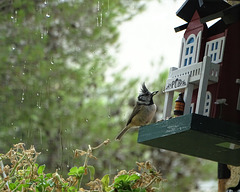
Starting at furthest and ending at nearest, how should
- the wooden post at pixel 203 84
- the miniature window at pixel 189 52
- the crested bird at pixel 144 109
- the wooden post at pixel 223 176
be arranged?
the crested bird at pixel 144 109
the wooden post at pixel 223 176
the miniature window at pixel 189 52
the wooden post at pixel 203 84

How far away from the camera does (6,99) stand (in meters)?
1.90

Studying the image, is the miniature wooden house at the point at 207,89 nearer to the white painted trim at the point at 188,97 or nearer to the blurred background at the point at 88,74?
the white painted trim at the point at 188,97

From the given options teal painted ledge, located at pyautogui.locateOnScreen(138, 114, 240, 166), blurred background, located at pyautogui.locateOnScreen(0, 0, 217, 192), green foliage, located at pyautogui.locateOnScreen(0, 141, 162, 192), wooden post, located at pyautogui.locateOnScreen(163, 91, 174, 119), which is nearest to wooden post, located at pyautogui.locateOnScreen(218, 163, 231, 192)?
teal painted ledge, located at pyautogui.locateOnScreen(138, 114, 240, 166)

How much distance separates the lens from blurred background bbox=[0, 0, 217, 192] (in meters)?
1.89

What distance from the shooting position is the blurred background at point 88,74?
189 centimetres

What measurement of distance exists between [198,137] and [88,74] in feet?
3.79

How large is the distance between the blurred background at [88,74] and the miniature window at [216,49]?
89 cm

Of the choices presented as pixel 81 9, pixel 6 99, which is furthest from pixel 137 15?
pixel 6 99

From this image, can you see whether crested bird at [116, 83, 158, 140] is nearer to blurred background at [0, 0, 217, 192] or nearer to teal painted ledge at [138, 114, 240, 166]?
teal painted ledge at [138, 114, 240, 166]

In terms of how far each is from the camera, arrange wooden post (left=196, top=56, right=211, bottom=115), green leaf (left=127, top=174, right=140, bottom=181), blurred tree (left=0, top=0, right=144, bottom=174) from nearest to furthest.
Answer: green leaf (left=127, top=174, right=140, bottom=181) < wooden post (left=196, top=56, right=211, bottom=115) < blurred tree (left=0, top=0, right=144, bottom=174)

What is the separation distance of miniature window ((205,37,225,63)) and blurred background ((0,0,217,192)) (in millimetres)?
891

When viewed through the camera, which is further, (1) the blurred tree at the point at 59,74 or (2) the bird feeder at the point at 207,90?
(1) the blurred tree at the point at 59,74

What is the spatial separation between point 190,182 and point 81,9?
87cm

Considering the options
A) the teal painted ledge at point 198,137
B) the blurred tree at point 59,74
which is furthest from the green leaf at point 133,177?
the blurred tree at point 59,74
